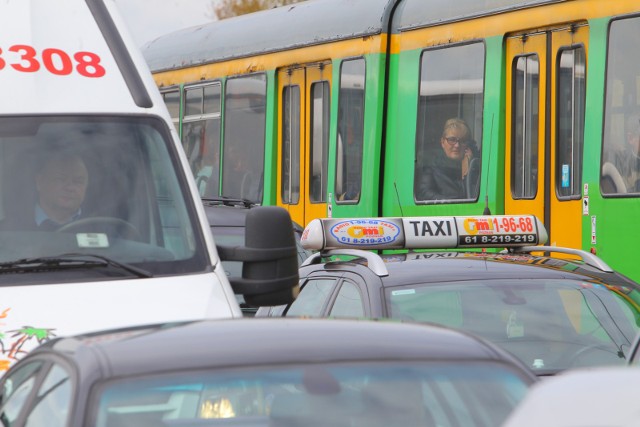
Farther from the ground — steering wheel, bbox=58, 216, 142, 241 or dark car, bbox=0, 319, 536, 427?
steering wheel, bbox=58, 216, 142, 241

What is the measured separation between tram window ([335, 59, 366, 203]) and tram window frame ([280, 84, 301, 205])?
104 cm

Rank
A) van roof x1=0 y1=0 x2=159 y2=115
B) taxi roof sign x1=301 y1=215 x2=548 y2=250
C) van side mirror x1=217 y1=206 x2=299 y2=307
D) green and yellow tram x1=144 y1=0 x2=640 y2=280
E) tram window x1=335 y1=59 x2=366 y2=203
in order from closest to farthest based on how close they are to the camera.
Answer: van side mirror x1=217 y1=206 x2=299 y2=307
van roof x1=0 y1=0 x2=159 y2=115
taxi roof sign x1=301 y1=215 x2=548 y2=250
green and yellow tram x1=144 y1=0 x2=640 y2=280
tram window x1=335 y1=59 x2=366 y2=203

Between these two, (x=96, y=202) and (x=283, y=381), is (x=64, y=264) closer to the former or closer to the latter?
(x=96, y=202)

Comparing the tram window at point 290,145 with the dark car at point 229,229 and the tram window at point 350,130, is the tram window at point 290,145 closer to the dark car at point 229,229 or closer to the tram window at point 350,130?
the tram window at point 350,130

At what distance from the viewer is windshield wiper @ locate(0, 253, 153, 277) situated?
658cm

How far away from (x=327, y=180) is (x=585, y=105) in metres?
4.56

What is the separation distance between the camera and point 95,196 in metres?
7.02

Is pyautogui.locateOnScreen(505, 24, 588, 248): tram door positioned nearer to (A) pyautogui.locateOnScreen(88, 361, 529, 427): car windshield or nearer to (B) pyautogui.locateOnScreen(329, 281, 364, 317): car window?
(B) pyautogui.locateOnScreen(329, 281, 364, 317): car window

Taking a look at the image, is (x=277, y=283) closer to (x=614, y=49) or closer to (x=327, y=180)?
(x=614, y=49)

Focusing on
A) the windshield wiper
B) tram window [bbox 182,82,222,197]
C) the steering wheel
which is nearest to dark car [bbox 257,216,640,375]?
the steering wheel

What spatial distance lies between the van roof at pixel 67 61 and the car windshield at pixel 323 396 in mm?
3397

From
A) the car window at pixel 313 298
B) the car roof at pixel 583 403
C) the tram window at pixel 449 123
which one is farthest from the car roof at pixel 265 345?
the tram window at pixel 449 123

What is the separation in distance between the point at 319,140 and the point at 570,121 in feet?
14.8

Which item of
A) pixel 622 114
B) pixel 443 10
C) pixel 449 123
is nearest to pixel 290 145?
pixel 449 123
